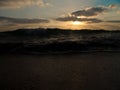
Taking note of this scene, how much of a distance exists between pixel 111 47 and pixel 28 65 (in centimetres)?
457

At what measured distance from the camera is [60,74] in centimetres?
677

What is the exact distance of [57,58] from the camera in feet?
28.3

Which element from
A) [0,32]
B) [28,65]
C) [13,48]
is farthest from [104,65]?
[0,32]

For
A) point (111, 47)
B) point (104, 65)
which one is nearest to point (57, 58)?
point (104, 65)

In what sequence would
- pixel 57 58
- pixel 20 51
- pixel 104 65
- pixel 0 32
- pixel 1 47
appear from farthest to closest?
pixel 0 32
pixel 1 47
pixel 20 51
pixel 57 58
pixel 104 65

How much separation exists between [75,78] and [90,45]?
5.04m

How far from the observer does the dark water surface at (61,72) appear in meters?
5.93

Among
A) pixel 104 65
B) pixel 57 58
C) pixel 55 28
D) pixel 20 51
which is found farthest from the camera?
pixel 55 28

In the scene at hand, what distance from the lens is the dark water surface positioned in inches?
233

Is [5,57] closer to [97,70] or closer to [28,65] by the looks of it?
[28,65]

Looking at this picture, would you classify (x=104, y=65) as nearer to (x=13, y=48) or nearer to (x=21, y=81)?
(x=21, y=81)

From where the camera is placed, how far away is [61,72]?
6941 millimetres

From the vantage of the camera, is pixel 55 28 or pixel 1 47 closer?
pixel 1 47

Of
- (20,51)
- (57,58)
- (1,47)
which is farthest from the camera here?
Result: (1,47)
